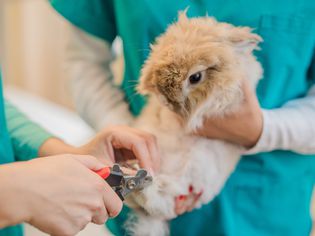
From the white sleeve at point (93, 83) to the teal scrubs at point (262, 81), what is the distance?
3cm

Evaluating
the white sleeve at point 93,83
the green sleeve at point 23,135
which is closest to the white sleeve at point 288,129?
the white sleeve at point 93,83

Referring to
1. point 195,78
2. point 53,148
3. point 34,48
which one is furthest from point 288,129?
point 34,48

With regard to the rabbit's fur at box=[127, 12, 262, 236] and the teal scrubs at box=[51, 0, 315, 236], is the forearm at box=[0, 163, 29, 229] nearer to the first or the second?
the rabbit's fur at box=[127, 12, 262, 236]

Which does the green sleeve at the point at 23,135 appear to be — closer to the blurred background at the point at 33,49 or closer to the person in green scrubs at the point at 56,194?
the person in green scrubs at the point at 56,194

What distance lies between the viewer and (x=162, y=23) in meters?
0.75

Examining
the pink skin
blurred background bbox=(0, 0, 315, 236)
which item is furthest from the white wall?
the pink skin

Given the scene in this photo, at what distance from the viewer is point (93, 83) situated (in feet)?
2.99

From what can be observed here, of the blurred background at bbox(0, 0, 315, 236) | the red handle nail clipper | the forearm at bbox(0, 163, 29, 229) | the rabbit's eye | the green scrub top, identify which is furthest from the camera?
the blurred background at bbox(0, 0, 315, 236)

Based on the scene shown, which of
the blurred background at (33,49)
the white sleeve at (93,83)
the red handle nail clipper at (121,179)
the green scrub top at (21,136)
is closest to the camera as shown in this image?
the red handle nail clipper at (121,179)

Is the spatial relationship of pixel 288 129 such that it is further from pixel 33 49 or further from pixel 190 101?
pixel 33 49

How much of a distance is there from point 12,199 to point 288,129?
500 mm

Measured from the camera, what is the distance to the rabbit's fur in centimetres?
66

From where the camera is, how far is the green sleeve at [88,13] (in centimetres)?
85

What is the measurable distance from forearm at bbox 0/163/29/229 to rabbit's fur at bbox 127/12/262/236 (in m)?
0.27
